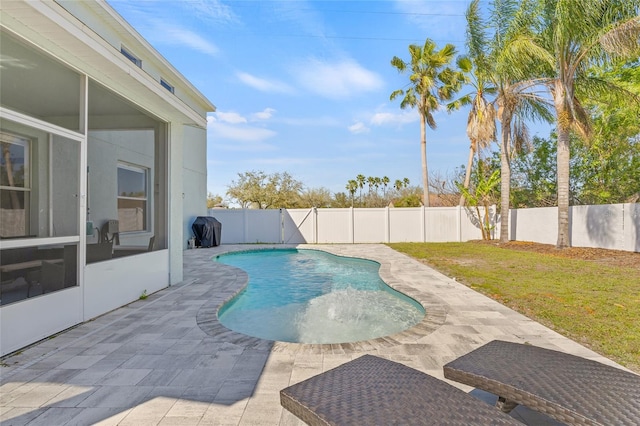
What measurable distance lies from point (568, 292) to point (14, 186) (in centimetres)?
924

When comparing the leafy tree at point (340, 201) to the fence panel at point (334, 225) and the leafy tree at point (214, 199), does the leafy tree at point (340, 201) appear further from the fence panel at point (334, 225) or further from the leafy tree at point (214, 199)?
the fence panel at point (334, 225)

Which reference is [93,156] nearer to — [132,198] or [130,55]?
[132,198]

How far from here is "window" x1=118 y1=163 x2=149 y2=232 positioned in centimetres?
595

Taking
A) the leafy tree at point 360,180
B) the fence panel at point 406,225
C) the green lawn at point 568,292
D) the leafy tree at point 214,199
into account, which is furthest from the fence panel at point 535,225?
the leafy tree at point 214,199

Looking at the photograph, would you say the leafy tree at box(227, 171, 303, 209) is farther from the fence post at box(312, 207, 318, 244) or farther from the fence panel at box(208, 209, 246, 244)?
the fence post at box(312, 207, 318, 244)

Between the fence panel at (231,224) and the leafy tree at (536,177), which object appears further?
the leafy tree at (536,177)

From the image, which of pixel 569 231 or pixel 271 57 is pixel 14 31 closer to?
pixel 271 57

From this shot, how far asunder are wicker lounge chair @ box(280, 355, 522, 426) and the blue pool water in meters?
2.38

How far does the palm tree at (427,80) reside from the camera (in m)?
17.5

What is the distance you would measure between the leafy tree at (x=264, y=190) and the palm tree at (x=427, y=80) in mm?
13497

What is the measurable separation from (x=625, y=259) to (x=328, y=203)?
24520mm

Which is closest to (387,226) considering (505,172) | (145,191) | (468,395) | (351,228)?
(351,228)

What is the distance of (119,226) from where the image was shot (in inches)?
218

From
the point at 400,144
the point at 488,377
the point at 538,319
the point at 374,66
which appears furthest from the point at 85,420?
the point at 400,144
